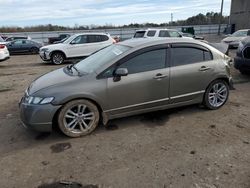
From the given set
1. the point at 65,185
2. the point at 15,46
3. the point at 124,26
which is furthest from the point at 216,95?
the point at 124,26

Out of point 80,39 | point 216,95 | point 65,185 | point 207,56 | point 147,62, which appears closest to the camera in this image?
point 65,185

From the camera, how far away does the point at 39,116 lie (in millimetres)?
4012

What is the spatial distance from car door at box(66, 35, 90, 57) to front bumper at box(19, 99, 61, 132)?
10.0m

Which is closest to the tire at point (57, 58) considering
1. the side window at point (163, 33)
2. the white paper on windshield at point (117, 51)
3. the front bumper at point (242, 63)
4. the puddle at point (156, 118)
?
the side window at point (163, 33)

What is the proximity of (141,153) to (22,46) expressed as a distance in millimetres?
19934

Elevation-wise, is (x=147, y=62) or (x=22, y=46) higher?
(x=147, y=62)

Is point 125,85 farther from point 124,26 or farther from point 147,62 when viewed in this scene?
point 124,26

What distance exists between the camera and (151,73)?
4590 mm

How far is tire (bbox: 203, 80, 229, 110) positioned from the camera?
17.3 feet

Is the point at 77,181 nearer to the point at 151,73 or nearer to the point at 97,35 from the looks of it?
the point at 151,73

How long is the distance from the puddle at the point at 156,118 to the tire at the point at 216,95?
90 centimetres

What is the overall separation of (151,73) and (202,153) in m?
1.63

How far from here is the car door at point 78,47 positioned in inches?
542

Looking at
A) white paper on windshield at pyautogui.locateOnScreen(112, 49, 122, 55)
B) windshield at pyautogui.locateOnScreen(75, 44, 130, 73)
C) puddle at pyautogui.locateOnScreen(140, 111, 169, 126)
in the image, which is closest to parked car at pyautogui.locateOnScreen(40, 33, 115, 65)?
windshield at pyautogui.locateOnScreen(75, 44, 130, 73)
